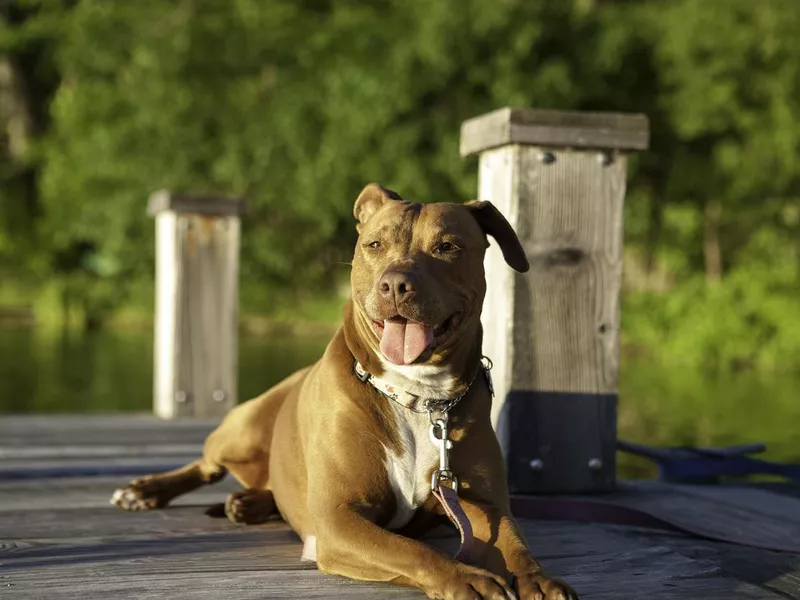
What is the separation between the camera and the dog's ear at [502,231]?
3.07 m

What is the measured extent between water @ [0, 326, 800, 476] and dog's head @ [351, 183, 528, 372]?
4.59m

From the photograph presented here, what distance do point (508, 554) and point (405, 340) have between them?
56 cm

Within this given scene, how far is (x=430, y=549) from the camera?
258cm

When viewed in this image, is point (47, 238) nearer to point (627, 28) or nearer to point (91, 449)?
point (627, 28)

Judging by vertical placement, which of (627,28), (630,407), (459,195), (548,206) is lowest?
(630,407)

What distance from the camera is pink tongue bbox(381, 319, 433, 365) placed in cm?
272

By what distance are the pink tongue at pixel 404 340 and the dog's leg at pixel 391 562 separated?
15.5 inches

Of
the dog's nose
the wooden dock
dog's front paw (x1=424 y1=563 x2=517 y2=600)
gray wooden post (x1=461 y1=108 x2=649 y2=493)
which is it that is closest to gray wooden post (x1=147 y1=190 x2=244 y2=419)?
the wooden dock

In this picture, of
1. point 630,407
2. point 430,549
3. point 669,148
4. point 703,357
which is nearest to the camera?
point 430,549

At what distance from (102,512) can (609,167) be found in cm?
193

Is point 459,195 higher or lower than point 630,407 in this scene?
higher

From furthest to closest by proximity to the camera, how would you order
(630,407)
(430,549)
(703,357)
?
1. (703,357)
2. (630,407)
3. (430,549)

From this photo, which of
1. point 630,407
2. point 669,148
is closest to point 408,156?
point 669,148

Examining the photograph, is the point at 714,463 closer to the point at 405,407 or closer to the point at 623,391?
the point at 405,407
